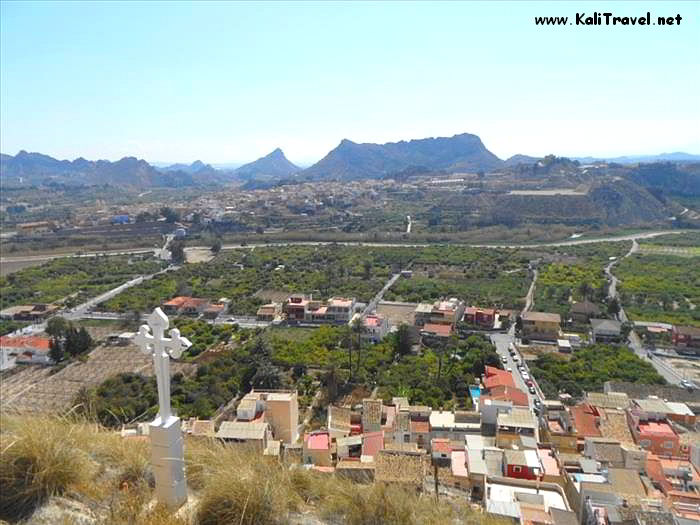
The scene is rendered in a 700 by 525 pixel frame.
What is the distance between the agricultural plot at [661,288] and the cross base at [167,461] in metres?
21.8

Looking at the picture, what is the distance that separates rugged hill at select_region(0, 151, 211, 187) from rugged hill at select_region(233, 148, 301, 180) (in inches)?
998

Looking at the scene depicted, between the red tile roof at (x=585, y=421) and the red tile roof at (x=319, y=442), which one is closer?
the red tile roof at (x=319, y=442)

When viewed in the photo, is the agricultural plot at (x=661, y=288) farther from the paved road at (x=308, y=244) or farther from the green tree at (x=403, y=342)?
the green tree at (x=403, y=342)

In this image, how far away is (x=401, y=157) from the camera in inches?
5217

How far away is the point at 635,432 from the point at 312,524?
9386 mm

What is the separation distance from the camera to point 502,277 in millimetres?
27922

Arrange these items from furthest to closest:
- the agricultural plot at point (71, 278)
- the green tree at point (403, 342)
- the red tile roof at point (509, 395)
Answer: the agricultural plot at point (71, 278) → the green tree at point (403, 342) → the red tile roof at point (509, 395)

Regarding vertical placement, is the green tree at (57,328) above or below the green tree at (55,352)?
above

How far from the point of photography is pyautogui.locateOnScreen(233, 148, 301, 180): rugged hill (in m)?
160

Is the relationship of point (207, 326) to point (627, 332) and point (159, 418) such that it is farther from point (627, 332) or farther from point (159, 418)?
point (159, 418)

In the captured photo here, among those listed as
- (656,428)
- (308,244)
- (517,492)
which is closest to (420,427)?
(517,492)

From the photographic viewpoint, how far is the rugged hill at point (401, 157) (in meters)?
122

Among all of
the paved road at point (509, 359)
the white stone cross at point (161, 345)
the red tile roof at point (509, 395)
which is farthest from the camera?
the paved road at point (509, 359)

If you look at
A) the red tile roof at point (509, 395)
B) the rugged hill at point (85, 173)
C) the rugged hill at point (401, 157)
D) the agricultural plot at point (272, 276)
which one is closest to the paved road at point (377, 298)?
the agricultural plot at point (272, 276)
